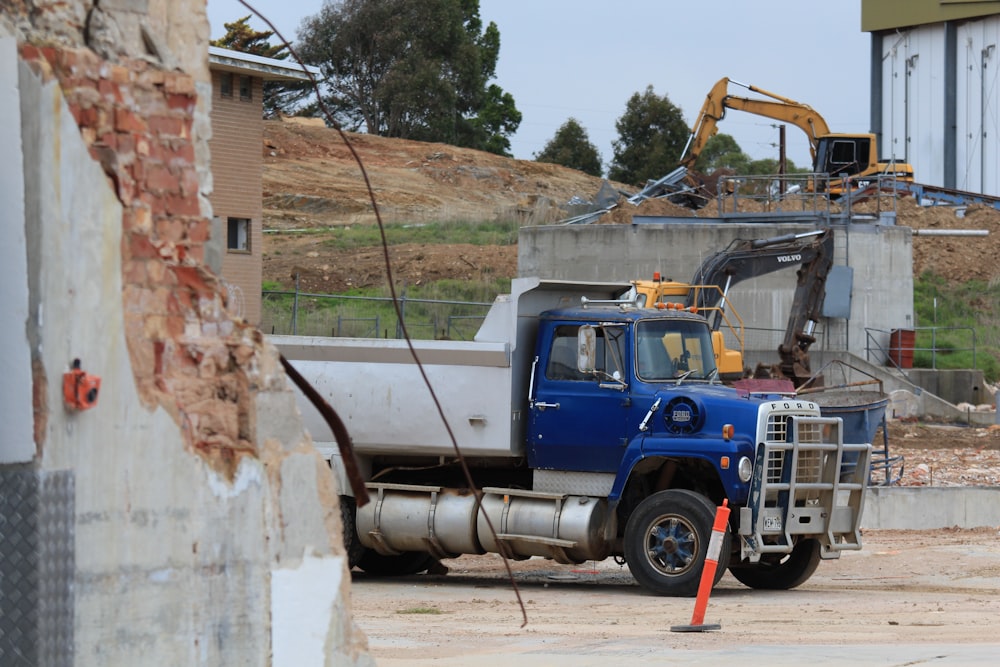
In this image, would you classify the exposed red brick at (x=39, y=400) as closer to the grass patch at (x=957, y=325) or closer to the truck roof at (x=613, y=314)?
the truck roof at (x=613, y=314)

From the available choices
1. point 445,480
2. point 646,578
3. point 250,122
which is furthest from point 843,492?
point 250,122

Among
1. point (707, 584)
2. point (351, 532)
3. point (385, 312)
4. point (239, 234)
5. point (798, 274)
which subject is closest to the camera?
point (707, 584)

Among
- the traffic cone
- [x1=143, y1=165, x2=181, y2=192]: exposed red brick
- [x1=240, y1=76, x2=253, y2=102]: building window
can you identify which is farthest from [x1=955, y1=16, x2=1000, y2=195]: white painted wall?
Answer: [x1=143, y1=165, x2=181, y2=192]: exposed red brick

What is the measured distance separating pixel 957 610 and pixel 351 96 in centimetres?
6428

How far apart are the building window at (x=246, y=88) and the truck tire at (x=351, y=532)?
54.7 ft

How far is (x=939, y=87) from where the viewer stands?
58.2m

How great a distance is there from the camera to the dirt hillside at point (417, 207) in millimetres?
43844

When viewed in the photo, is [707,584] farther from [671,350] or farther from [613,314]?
[613,314]

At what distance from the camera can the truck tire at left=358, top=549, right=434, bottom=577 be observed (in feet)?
55.6

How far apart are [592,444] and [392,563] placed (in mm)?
3193

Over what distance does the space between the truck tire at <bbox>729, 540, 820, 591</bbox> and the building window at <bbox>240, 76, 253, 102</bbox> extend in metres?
18.5

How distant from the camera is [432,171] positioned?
69062 millimetres

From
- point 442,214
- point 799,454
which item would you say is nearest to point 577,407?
point 799,454

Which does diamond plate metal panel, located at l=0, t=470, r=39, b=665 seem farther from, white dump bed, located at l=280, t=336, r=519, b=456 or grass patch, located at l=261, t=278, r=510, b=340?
grass patch, located at l=261, t=278, r=510, b=340
